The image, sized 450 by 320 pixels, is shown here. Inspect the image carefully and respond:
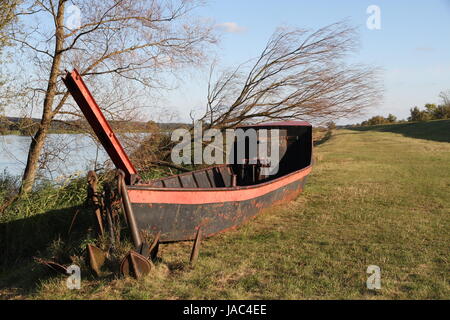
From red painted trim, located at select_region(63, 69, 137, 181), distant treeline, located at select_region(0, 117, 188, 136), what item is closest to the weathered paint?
red painted trim, located at select_region(63, 69, 137, 181)

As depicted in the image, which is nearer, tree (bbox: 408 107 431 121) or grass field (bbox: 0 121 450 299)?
grass field (bbox: 0 121 450 299)

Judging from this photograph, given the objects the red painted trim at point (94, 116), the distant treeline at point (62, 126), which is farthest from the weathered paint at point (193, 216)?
the distant treeline at point (62, 126)

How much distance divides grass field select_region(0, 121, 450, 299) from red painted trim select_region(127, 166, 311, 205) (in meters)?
0.57

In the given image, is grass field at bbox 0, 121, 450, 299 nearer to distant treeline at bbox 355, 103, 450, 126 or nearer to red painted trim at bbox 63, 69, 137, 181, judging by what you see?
red painted trim at bbox 63, 69, 137, 181

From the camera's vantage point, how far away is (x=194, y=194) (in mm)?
5984

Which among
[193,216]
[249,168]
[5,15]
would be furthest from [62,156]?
[249,168]

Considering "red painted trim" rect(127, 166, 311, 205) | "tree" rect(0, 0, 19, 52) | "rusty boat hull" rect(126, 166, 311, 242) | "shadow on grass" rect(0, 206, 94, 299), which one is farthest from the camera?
"tree" rect(0, 0, 19, 52)

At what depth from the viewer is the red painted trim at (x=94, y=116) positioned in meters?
5.21

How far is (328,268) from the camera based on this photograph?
16.0 ft

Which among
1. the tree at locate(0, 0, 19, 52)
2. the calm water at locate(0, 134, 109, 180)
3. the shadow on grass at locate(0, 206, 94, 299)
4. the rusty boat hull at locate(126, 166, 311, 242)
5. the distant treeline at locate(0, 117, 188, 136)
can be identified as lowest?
the shadow on grass at locate(0, 206, 94, 299)

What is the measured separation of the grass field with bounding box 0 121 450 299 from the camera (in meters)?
4.27

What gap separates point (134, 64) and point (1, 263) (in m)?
4.56
